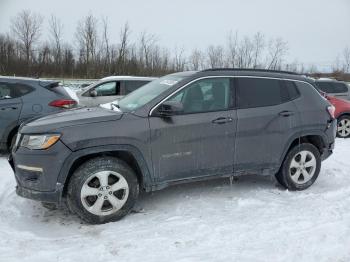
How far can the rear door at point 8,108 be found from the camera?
7.12 metres

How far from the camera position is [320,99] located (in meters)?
5.57

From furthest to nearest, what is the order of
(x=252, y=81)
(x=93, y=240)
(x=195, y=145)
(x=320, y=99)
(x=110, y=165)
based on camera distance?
(x=320, y=99), (x=252, y=81), (x=195, y=145), (x=110, y=165), (x=93, y=240)

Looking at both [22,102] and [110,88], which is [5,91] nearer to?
[22,102]

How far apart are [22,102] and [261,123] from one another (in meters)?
4.69

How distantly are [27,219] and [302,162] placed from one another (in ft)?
12.3

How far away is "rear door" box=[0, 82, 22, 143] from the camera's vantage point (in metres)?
7.12

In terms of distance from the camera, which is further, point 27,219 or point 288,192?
point 288,192

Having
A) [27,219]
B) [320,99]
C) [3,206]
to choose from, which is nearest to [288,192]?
[320,99]

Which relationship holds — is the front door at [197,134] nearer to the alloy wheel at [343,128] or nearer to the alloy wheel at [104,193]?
the alloy wheel at [104,193]

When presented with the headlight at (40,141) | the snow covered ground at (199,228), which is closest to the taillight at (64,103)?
the snow covered ground at (199,228)

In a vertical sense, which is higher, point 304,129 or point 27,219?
point 304,129

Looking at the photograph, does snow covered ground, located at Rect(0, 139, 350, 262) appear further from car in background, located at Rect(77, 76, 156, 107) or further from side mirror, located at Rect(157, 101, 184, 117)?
car in background, located at Rect(77, 76, 156, 107)

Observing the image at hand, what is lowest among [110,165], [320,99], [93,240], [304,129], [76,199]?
[93,240]

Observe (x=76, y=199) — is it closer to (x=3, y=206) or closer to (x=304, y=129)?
(x=3, y=206)
